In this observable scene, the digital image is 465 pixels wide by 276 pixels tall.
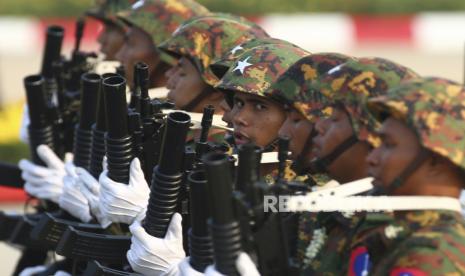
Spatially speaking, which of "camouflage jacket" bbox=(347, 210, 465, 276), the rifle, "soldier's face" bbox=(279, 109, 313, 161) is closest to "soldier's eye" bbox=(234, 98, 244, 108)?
"soldier's face" bbox=(279, 109, 313, 161)

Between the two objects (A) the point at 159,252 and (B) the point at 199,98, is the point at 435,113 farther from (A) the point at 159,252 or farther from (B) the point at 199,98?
(B) the point at 199,98

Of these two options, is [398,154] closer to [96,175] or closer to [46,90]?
[96,175]

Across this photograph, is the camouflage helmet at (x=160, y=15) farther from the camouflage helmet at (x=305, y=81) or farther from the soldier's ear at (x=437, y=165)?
the soldier's ear at (x=437, y=165)

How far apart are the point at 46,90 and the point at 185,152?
139 inches

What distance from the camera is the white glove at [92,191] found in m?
8.10

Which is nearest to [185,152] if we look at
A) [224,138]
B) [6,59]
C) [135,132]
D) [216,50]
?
[135,132]

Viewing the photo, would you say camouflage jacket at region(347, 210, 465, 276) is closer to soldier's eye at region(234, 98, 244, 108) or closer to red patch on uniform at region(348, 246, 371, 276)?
red patch on uniform at region(348, 246, 371, 276)

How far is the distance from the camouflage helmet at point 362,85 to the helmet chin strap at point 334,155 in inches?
2.3

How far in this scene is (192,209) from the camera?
6086 millimetres

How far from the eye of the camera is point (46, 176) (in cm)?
941

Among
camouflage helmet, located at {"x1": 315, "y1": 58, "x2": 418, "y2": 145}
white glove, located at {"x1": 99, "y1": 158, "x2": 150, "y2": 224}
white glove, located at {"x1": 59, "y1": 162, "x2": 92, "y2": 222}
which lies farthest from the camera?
white glove, located at {"x1": 59, "y1": 162, "x2": 92, "y2": 222}

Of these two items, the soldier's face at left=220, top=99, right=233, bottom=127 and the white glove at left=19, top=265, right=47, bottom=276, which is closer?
the soldier's face at left=220, top=99, right=233, bottom=127

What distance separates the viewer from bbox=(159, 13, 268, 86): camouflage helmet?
8281 mm

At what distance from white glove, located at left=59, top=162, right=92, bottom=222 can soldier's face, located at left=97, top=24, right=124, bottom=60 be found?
1731 mm
